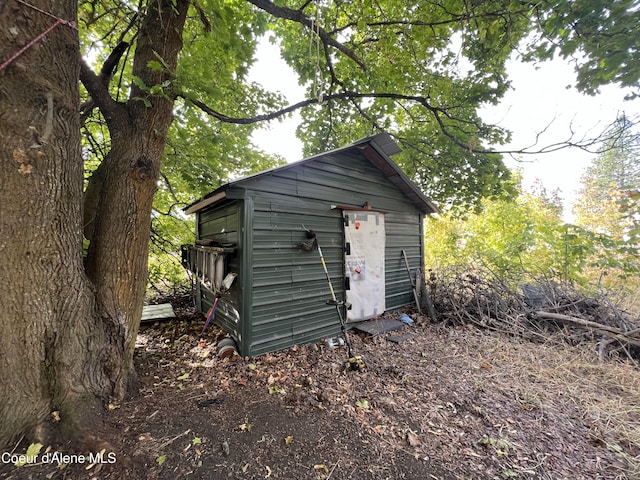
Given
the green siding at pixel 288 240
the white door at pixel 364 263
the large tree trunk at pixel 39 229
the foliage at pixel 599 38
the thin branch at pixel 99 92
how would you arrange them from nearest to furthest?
1. the large tree trunk at pixel 39 229
2. the foliage at pixel 599 38
3. the thin branch at pixel 99 92
4. the green siding at pixel 288 240
5. the white door at pixel 364 263

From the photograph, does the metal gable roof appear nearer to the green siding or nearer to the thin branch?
the green siding

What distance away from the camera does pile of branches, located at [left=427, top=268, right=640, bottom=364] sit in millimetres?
3730

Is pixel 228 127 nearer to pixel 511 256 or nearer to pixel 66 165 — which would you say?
pixel 66 165

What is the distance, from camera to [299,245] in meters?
3.99

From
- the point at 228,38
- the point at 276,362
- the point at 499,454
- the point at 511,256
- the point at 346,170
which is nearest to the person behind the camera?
the point at 499,454

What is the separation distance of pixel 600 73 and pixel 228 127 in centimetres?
575

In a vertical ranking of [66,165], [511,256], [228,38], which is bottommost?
[511,256]

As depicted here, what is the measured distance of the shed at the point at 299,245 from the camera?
349 cm

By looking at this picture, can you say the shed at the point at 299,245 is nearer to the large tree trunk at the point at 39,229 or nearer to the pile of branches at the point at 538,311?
the pile of branches at the point at 538,311

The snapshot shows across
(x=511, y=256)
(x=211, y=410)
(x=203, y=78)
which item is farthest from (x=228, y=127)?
(x=511, y=256)

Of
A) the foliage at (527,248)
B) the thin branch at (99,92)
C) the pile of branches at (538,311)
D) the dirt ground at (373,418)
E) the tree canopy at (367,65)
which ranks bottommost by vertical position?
the dirt ground at (373,418)

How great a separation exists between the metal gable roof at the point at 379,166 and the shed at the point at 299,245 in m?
0.03

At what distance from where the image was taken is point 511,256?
7922 millimetres

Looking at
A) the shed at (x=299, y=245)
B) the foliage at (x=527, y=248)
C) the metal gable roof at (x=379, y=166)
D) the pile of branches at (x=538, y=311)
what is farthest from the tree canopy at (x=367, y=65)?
the pile of branches at (x=538, y=311)
